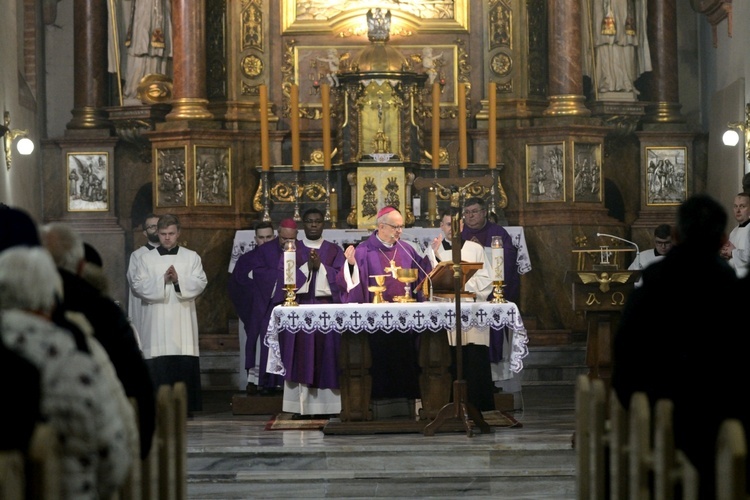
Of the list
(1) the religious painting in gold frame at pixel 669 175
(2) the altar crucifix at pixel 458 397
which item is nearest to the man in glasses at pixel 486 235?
(2) the altar crucifix at pixel 458 397

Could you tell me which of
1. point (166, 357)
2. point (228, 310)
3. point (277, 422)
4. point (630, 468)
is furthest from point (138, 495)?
point (228, 310)

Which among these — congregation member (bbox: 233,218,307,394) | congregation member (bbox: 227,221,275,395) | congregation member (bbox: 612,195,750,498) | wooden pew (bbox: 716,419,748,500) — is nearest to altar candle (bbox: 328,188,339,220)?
congregation member (bbox: 227,221,275,395)

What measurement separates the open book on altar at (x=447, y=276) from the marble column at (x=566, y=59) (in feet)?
14.6

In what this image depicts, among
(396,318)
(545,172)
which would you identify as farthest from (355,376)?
(545,172)

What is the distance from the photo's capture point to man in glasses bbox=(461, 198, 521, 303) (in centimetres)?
1200

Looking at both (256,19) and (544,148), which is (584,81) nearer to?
(544,148)

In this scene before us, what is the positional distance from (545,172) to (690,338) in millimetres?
9596

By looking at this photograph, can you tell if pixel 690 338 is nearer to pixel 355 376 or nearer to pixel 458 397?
pixel 458 397

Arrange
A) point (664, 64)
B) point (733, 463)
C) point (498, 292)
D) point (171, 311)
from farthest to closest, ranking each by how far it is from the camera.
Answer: point (664, 64) → point (171, 311) → point (498, 292) → point (733, 463)

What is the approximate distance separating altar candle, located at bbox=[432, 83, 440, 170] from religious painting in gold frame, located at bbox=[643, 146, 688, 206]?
255 cm

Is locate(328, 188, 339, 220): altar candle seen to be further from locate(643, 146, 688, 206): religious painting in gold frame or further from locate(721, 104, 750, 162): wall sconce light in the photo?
locate(721, 104, 750, 162): wall sconce light

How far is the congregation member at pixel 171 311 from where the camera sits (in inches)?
478

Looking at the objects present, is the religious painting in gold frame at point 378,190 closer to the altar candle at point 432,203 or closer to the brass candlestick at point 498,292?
the altar candle at point 432,203

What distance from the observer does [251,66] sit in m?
15.3
